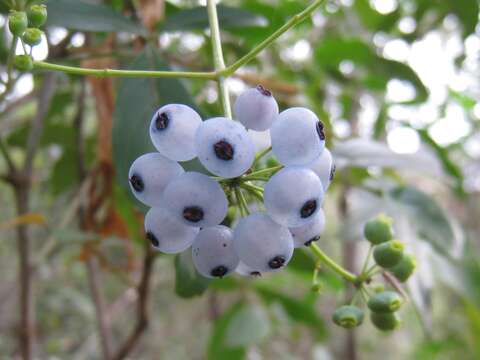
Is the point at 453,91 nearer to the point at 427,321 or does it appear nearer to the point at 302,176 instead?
the point at 427,321

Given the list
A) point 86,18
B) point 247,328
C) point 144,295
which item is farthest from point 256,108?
point 247,328

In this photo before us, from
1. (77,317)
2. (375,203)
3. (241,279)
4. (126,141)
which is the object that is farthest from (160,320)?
(126,141)

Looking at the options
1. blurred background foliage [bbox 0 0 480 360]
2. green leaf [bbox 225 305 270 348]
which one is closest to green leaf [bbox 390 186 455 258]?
blurred background foliage [bbox 0 0 480 360]

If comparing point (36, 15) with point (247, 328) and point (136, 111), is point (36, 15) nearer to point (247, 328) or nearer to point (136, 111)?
point (136, 111)

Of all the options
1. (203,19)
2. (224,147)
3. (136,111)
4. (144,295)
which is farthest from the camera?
(144,295)

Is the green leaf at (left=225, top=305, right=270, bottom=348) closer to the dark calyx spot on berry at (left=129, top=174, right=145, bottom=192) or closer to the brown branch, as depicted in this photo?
the brown branch

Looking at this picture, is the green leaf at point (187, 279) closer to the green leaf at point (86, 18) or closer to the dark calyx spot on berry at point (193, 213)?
the dark calyx spot on berry at point (193, 213)

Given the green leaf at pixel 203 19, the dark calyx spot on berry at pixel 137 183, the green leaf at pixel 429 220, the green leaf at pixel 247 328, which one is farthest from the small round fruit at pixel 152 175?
the green leaf at pixel 247 328

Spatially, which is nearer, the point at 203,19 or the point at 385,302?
the point at 385,302
